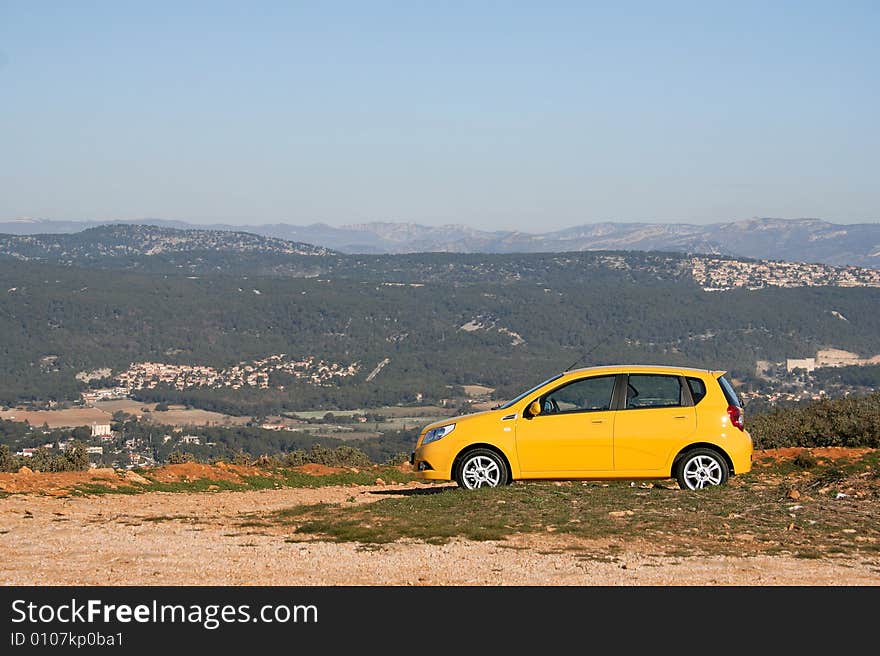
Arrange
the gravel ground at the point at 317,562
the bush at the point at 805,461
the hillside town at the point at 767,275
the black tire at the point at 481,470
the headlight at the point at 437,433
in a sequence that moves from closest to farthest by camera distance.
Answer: the gravel ground at the point at 317,562
the black tire at the point at 481,470
the headlight at the point at 437,433
the bush at the point at 805,461
the hillside town at the point at 767,275

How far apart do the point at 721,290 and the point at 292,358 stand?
214 ft

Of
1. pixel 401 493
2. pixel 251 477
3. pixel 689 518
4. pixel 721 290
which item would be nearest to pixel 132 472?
pixel 251 477

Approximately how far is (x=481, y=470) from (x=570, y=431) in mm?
1269

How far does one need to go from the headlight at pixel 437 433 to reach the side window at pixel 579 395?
1236mm

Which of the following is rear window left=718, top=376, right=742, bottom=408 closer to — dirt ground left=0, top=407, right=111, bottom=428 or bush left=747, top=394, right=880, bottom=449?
bush left=747, top=394, right=880, bottom=449

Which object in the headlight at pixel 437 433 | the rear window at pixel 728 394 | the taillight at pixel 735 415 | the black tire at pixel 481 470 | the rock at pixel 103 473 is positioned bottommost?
the rock at pixel 103 473

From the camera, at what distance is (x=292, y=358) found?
443ft

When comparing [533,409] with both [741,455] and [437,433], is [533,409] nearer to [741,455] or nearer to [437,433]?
[437,433]

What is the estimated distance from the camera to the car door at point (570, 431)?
14289 mm

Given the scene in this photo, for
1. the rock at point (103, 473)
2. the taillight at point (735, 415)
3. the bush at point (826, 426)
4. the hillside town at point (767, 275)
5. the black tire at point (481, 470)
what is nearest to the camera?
the taillight at point (735, 415)

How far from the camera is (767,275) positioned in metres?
186

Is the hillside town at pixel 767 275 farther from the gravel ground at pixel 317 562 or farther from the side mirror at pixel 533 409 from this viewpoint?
the gravel ground at pixel 317 562

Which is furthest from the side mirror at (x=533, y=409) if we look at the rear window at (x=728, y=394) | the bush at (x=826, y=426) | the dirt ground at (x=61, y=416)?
the dirt ground at (x=61, y=416)
